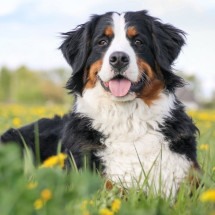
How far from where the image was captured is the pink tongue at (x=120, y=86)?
4738 millimetres

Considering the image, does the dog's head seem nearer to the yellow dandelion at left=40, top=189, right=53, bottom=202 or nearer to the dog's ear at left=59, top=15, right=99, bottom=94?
the dog's ear at left=59, top=15, right=99, bottom=94

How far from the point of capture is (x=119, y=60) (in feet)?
14.7

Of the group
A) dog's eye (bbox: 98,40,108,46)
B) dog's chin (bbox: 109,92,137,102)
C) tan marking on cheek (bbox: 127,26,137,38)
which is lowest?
dog's chin (bbox: 109,92,137,102)

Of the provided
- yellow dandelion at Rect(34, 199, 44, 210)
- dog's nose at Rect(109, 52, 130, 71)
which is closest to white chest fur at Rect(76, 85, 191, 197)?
dog's nose at Rect(109, 52, 130, 71)

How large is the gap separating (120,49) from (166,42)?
3.24ft

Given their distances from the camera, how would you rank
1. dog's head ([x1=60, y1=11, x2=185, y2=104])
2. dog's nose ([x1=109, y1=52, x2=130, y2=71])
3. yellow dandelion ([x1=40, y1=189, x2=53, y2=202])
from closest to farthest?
yellow dandelion ([x1=40, y1=189, x2=53, y2=202]) → dog's nose ([x1=109, y1=52, x2=130, y2=71]) → dog's head ([x1=60, y1=11, x2=185, y2=104])

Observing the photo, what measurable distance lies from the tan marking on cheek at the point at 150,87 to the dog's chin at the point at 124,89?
59mm

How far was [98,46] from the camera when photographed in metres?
4.88

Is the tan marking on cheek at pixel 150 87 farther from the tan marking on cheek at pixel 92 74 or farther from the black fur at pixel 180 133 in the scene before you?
the tan marking on cheek at pixel 92 74

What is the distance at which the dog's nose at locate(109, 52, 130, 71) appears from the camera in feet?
14.6

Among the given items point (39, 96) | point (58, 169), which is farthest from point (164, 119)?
point (39, 96)

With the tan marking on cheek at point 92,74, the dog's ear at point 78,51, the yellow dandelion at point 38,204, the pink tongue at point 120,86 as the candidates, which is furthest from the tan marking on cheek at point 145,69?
the yellow dandelion at point 38,204

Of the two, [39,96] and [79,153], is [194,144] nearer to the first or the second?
[79,153]

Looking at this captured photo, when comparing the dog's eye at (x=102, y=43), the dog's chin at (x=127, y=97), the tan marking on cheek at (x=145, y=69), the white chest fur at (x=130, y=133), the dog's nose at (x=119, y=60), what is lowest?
the white chest fur at (x=130, y=133)
